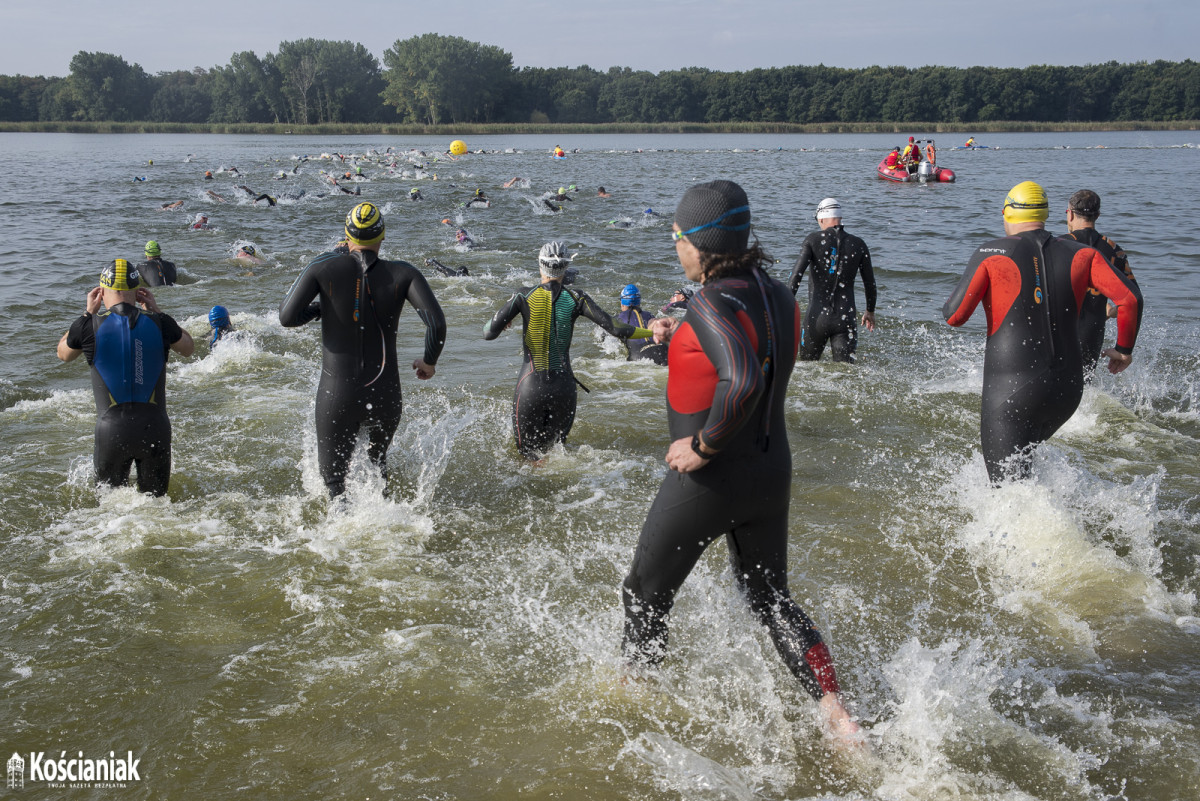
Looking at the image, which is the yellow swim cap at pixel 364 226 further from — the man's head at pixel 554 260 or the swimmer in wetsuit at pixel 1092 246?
the swimmer in wetsuit at pixel 1092 246

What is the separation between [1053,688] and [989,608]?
747 mm

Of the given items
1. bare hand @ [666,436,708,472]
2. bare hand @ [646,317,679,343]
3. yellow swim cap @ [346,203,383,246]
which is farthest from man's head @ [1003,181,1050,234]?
yellow swim cap @ [346,203,383,246]

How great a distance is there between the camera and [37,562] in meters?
4.82

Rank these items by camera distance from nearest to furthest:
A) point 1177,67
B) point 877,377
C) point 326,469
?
point 326,469 → point 877,377 → point 1177,67

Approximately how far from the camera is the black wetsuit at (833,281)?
847cm

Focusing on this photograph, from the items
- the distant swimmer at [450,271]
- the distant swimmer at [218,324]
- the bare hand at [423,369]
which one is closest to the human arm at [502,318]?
the bare hand at [423,369]

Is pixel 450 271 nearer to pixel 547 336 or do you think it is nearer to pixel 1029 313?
pixel 547 336

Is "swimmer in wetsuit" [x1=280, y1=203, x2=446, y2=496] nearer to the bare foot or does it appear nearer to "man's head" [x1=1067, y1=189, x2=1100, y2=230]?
the bare foot

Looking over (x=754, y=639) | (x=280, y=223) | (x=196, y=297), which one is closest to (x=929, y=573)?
(x=754, y=639)

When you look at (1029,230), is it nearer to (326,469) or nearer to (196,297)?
→ (326,469)

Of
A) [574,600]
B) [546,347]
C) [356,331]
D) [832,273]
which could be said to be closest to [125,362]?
[356,331]

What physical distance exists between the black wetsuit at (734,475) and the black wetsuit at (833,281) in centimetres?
549

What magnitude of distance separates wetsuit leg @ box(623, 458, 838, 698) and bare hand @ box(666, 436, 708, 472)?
13 cm

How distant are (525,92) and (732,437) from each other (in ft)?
391
